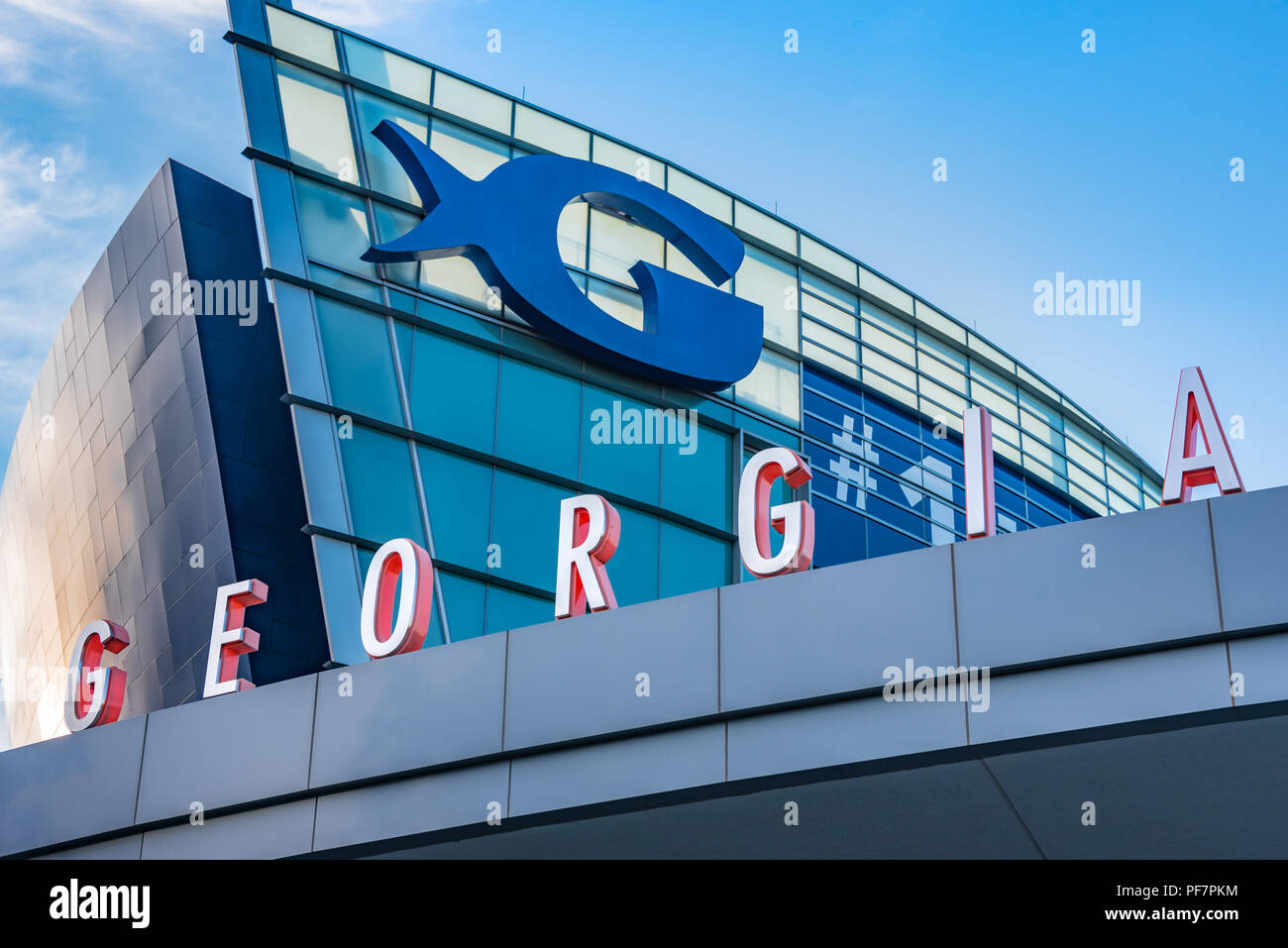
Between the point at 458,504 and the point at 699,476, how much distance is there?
4.75 metres

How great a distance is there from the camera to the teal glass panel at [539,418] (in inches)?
911

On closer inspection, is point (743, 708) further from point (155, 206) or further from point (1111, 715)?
point (155, 206)

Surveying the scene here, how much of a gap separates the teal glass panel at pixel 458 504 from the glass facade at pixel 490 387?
0.03 m

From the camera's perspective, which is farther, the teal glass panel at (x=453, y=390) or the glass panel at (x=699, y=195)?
the glass panel at (x=699, y=195)

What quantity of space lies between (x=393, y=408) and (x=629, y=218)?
6480mm

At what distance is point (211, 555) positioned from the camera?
2250 cm

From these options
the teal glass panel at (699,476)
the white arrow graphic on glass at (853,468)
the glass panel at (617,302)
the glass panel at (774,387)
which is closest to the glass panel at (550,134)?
the glass panel at (617,302)

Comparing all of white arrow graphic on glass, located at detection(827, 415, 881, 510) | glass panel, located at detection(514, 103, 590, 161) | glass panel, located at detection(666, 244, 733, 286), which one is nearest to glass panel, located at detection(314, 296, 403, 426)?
glass panel, located at detection(514, 103, 590, 161)

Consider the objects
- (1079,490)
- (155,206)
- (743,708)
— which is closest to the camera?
(743,708)

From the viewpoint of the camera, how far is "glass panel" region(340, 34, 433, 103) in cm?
2503

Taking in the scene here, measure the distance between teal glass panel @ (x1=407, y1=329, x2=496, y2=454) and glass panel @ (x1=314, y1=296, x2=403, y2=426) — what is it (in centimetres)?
38

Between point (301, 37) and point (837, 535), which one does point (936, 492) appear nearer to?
point (837, 535)

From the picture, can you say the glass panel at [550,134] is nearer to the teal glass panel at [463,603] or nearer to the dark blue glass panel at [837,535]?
the dark blue glass panel at [837,535]

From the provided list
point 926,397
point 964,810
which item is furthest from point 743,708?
point 926,397
